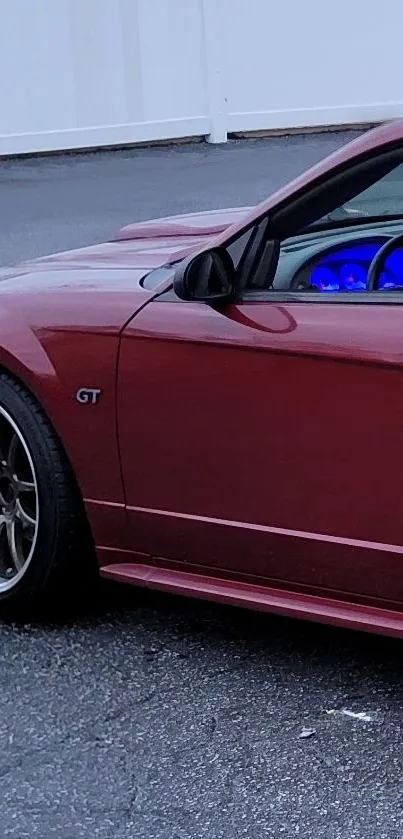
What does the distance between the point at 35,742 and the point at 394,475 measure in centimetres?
114

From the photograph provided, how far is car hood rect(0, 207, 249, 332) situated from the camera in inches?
149

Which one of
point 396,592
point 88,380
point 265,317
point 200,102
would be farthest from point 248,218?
point 200,102

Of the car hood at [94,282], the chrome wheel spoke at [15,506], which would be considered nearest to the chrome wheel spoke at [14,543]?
the chrome wheel spoke at [15,506]

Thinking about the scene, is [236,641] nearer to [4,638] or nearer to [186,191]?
[4,638]

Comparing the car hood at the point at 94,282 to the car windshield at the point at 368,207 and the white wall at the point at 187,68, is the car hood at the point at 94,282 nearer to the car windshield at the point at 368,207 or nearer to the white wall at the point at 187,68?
the car windshield at the point at 368,207

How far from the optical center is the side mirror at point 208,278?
353 centimetres

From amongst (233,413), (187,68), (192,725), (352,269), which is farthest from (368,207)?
(187,68)

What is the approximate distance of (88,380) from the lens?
12.4 ft

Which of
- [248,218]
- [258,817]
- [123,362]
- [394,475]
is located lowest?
[258,817]

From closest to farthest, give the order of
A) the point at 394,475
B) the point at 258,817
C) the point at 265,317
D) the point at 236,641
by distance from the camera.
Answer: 1. the point at 258,817
2. the point at 394,475
3. the point at 265,317
4. the point at 236,641

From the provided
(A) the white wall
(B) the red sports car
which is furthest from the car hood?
(A) the white wall

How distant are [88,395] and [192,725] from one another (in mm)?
950

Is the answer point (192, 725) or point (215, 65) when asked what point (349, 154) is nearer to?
point (192, 725)

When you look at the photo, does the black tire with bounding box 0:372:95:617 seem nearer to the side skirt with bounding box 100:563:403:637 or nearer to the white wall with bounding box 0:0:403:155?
the side skirt with bounding box 100:563:403:637
